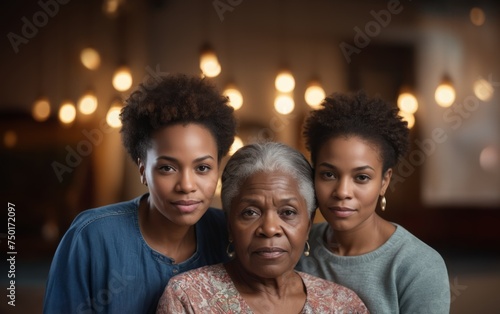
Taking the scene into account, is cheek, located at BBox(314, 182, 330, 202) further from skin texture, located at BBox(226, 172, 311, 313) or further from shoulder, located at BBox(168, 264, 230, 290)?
shoulder, located at BBox(168, 264, 230, 290)

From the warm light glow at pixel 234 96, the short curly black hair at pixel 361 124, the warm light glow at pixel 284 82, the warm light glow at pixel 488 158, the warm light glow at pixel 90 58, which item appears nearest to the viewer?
the short curly black hair at pixel 361 124

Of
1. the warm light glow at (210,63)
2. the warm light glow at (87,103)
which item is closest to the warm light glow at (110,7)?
the warm light glow at (87,103)

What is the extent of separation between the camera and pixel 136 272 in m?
2.49

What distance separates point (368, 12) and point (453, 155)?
1.82 meters

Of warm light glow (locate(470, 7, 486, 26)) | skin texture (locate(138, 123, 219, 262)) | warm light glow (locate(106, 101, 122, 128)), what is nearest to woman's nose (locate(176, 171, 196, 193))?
skin texture (locate(138, 123, 219, 262))

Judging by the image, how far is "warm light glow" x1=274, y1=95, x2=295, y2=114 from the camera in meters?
6.80

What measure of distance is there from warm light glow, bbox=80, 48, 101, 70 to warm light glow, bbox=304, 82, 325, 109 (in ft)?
6.82

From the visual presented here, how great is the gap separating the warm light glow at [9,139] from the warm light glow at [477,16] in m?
5.07

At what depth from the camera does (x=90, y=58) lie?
6.34 meters

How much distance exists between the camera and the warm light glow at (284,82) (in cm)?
679

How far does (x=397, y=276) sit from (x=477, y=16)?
234 inches

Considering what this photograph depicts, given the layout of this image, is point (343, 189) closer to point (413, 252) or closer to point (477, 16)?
point (413, 252)

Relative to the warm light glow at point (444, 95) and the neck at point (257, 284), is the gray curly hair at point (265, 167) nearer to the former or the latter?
the neck at point (257, 284)

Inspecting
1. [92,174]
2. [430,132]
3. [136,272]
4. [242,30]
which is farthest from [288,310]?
[430,132]
